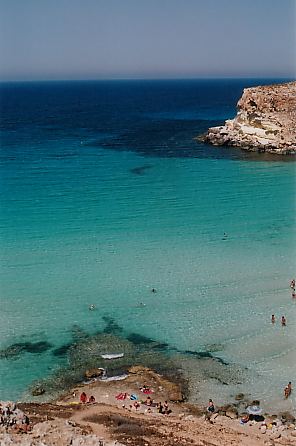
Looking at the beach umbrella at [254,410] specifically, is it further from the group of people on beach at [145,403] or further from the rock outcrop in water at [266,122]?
the rock outcrop in water at [266,122]

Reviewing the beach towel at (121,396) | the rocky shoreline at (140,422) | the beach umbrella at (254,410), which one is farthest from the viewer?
the beach towel at (121,396)

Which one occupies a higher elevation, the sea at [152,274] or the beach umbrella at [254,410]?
the sea at [152,274]

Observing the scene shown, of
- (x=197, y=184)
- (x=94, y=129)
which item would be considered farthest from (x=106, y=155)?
(x=94, y=129)

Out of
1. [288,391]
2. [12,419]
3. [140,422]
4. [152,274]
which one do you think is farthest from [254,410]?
[152,274]

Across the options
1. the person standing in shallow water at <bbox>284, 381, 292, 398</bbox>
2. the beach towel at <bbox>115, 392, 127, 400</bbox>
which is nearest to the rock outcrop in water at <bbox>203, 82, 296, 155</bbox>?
the person standing in shallow water at <bbox>284, 381, 292, 398</bbox>

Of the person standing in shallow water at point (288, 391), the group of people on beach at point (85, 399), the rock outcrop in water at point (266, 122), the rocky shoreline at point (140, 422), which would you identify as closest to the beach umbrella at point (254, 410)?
the rocky shoreline at point (140, 422)

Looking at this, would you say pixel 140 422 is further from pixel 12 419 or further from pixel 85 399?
pixel 12 419
